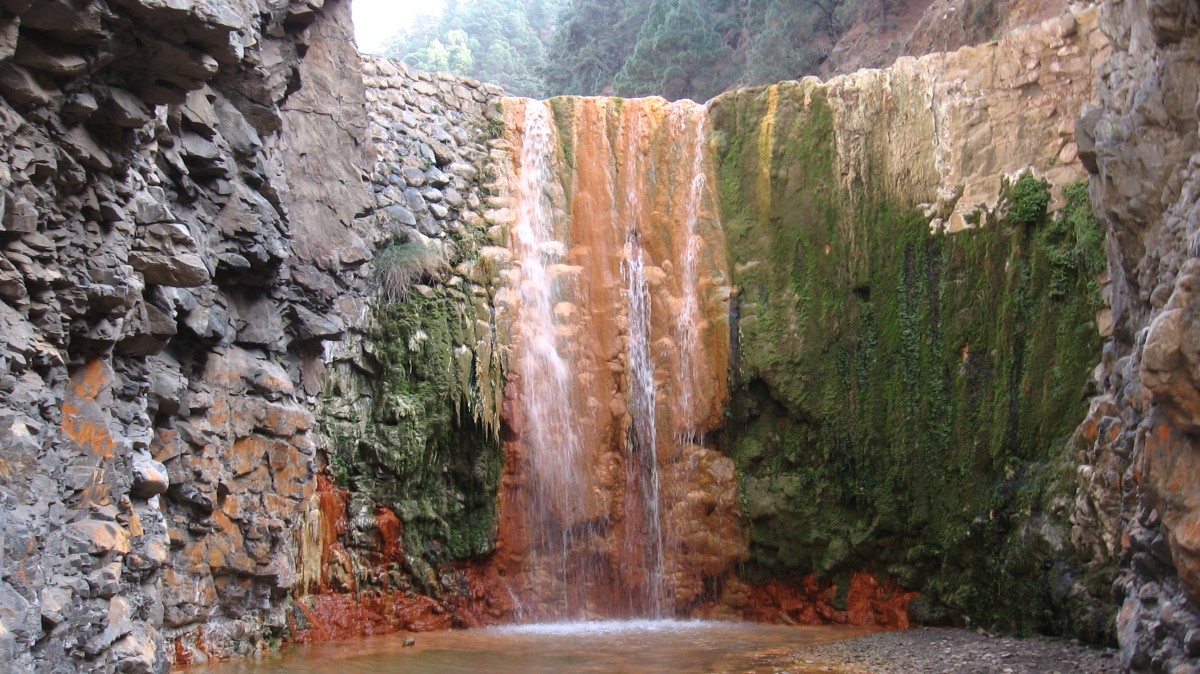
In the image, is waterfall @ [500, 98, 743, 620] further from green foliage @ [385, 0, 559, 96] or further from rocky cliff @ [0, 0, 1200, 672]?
green foliage @ [385, 0, 559, 96]

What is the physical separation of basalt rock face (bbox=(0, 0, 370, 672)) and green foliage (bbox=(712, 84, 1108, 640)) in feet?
19.2

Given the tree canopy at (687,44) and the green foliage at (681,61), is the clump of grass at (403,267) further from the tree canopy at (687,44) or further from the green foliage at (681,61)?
the green foliage at (681,61)

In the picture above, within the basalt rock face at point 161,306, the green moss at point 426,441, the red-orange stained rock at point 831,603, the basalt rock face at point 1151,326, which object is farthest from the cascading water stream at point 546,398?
the basalt rock face at point 1151,326

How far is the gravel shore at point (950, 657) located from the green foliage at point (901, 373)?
815 mm

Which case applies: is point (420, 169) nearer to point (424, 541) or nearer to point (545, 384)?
point (545, 384)

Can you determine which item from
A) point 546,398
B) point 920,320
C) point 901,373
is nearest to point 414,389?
point 546,398

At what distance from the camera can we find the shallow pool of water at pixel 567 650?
9312 mm

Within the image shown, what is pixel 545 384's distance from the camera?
1384 centimetres

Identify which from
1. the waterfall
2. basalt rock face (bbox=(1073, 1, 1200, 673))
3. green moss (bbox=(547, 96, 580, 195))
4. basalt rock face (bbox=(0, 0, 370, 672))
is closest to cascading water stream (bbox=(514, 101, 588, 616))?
the waterfall

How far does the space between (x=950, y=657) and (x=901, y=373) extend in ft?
13.8

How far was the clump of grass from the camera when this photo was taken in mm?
13047

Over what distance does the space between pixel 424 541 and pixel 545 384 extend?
2.62 m

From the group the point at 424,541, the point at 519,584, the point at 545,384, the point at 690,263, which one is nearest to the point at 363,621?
the point at 424,541

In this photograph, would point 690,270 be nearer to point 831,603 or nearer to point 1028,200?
point 1028,200
